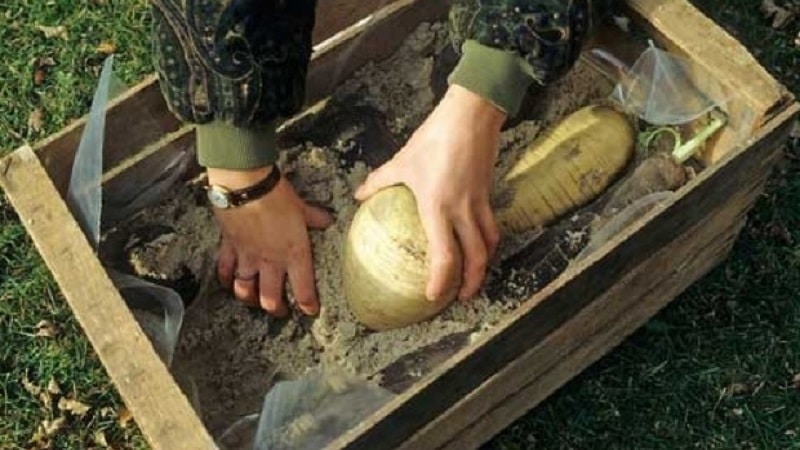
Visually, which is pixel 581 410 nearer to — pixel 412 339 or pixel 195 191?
pixel 412 339

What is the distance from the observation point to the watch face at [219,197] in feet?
6.16

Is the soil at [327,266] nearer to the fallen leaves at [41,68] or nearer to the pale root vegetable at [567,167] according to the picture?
the pale root vegetable at [567,167]

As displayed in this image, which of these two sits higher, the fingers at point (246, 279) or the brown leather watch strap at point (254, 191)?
the brown leather watch strap at point (254, 191)

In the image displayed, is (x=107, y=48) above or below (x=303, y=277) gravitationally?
below

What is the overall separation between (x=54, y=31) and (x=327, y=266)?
1005mm

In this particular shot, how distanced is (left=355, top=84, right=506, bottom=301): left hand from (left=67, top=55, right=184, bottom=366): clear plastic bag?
38 cm

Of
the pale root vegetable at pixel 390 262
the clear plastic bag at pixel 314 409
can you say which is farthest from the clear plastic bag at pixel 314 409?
the pale root vegetable at pixel 390 262

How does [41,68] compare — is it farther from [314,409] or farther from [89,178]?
[314,409]

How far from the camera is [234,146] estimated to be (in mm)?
1810

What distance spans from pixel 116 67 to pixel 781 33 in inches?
51.3

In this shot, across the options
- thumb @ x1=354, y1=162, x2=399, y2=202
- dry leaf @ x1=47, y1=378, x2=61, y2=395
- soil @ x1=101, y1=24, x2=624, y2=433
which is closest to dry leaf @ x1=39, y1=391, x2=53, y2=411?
dry leaf @ x1=47, y1=378, x2=61, y2=395

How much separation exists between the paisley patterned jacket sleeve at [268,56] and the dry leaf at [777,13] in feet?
2.87

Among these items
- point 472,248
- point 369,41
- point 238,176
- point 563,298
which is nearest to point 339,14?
point 369,41

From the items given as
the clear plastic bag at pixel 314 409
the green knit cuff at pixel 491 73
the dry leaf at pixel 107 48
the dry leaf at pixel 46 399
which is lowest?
the dry leaf at pixel 46 399
